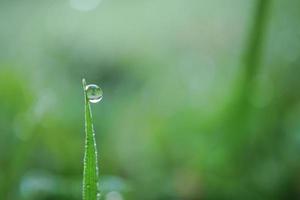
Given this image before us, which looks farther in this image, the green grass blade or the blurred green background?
the blurred green background

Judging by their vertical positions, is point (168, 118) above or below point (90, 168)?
above

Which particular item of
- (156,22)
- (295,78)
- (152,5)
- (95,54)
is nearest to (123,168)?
(295,78)

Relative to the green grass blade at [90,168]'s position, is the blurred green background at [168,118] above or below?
above

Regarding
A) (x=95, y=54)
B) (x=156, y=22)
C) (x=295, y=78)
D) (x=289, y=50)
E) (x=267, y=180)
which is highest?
(x=156, y=22)

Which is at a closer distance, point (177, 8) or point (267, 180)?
point (267, 180)

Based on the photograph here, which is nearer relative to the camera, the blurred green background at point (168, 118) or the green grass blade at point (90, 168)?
the green grass blade at point (90, 168)

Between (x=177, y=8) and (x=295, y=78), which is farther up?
(x=177, y=8)

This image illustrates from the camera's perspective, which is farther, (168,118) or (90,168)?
(168,118)

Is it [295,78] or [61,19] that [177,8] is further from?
[295,78]
